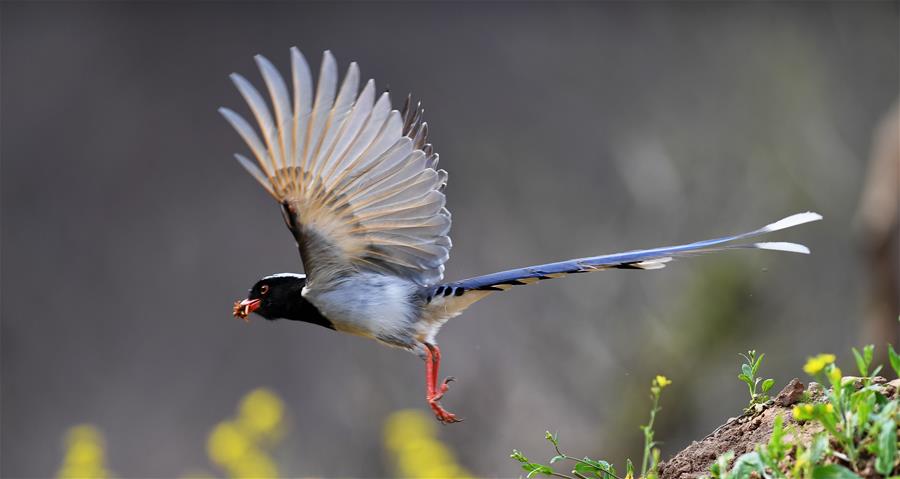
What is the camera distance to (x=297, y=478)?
20.3ft

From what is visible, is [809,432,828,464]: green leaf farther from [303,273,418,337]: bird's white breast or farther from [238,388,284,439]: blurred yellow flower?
[238,388,284,439]: blurred yellow flower

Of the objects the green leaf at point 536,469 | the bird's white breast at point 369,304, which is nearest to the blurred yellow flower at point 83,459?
the bird's white breast at point 369,304

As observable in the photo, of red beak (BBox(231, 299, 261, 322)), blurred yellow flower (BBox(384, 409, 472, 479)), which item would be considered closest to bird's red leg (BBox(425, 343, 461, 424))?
red beak (BBox(231, 299, 261, 322))

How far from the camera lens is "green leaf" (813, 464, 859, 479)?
2.00 m

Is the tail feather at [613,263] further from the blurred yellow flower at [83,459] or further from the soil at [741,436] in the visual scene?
the blurred yellow flower at [83,459]

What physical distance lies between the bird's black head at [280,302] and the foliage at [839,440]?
1.79m

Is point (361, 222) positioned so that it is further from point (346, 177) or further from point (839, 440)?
point (839, 440)

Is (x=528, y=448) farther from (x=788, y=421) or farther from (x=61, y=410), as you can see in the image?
(x=788, y=421)

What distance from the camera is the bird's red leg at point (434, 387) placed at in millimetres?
3471

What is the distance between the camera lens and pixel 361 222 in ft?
11.5

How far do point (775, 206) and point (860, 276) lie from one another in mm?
706

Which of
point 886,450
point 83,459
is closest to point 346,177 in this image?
point 886,450

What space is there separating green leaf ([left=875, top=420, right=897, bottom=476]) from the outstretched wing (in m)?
1.65

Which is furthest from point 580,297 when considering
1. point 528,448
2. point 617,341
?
point 528,448
